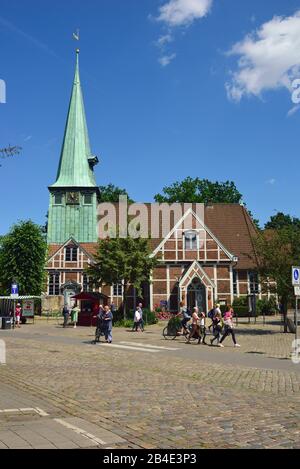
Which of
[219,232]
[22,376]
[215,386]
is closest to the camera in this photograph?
[215,386]

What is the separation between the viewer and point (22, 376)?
463 inches

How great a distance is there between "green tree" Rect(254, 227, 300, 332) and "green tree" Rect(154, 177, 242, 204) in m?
37.6

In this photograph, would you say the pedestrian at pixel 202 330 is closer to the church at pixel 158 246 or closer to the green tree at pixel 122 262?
the green tree at pixel 122 262

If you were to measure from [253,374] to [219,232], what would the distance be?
128 feet

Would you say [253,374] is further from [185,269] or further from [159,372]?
[185,269]

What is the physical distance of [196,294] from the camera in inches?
1737

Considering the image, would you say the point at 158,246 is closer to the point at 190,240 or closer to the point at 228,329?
the point at 190,240

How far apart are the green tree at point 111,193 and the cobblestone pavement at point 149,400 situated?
51.4 metres

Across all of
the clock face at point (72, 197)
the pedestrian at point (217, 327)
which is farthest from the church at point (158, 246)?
the pedestrian at point (217, 327)

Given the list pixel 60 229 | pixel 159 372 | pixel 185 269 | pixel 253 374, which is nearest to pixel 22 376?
pixel 159 372

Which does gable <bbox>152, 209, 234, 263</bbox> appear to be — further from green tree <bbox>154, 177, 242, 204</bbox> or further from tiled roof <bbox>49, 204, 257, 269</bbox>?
green tree <bbox>154, 177, 242, 204</bbox>

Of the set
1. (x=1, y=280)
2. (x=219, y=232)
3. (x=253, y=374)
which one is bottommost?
(x=253, y=374)

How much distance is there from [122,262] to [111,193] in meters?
Result: 36.9

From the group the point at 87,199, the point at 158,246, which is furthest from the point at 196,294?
the point at 87,199
